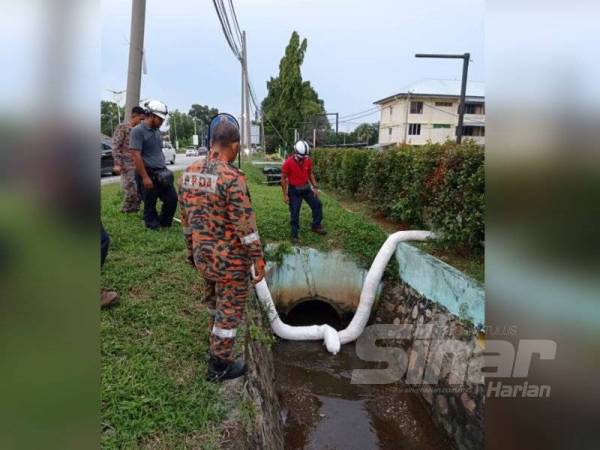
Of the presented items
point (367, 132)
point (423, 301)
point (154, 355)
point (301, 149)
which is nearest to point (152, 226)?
point (301, 149)

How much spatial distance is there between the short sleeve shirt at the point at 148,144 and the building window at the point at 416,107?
2913 centimetres

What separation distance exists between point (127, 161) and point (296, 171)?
254cm

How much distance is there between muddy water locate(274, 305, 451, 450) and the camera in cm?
392

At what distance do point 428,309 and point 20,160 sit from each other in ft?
15.6

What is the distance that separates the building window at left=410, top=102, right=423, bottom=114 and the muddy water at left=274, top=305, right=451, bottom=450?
94.5 ft

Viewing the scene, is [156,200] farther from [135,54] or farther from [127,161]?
[135,54]

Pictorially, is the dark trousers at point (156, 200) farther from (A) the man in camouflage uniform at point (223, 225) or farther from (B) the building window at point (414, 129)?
(B) the building window at point (414, 129)

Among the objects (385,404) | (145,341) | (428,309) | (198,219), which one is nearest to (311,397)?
(385,404)

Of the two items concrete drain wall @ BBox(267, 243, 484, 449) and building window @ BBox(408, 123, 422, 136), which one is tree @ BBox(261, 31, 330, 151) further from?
concrete drain wall @ BBox(267, 243, 484, 449)

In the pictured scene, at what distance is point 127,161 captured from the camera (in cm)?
583

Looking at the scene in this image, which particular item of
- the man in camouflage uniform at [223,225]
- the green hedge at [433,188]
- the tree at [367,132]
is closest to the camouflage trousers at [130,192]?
the man in camouflage uniform at [223,225]

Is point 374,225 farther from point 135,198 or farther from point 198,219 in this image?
point 198,219

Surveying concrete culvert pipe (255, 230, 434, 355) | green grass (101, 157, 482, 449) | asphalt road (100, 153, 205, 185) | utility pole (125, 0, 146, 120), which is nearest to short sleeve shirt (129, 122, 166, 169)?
asphalt road (100, 153, 205, 185)

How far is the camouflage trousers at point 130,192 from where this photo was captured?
5.84m
